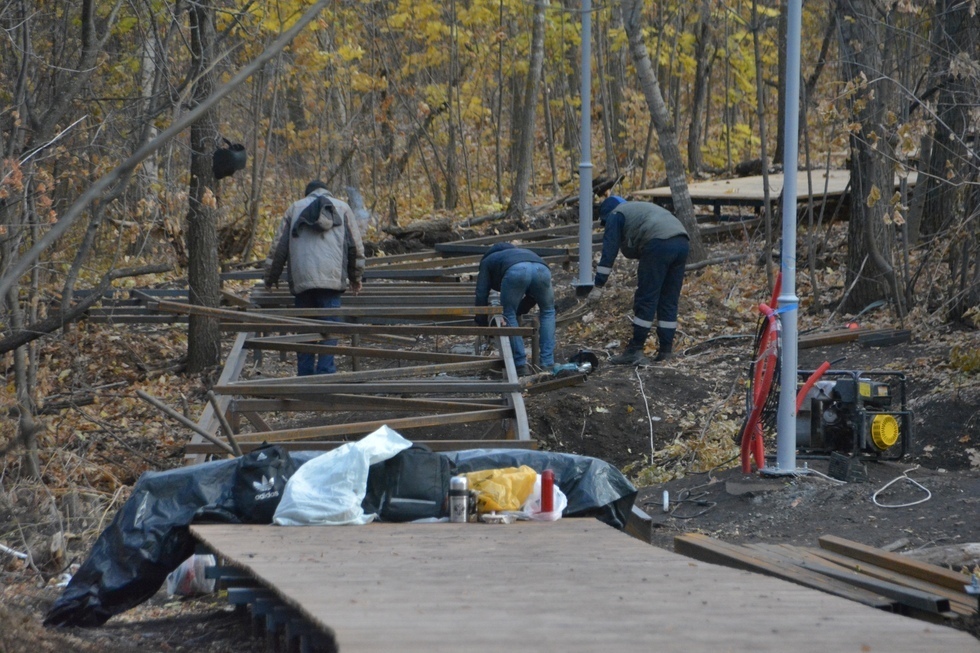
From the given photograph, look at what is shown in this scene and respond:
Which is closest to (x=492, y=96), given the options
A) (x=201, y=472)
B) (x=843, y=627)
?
(x=201, y=472)

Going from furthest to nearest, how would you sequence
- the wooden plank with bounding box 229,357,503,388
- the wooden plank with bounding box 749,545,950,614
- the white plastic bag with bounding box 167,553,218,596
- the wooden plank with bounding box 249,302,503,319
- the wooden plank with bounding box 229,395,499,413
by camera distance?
the wooden plank with bounding box 249,302,503,319, the wooden plank with bounding box 229,357,503,388, the wooden plank with bounding box 229,395,499,413, the white plastic bag with bounding box 167,553,218,596, the wooden plank with bounding box 749,545,950,614

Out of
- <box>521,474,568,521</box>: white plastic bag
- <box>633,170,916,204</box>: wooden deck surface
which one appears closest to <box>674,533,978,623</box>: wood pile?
<box>521,474,568,521</box>: white plastic bag

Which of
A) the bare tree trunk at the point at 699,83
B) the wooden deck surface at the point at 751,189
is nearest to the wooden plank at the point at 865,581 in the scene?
the wooden deck surface at the point at 751,189

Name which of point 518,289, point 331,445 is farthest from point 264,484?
point 518,289

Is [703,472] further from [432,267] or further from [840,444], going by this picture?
[432,267]

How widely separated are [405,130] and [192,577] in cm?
2095

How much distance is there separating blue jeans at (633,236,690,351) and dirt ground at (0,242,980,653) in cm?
52

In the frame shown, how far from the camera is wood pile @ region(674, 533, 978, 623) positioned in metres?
4.86

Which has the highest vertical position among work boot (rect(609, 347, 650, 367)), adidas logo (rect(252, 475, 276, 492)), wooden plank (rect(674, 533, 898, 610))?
adidas logo (rect(252, 475, 276, 492))

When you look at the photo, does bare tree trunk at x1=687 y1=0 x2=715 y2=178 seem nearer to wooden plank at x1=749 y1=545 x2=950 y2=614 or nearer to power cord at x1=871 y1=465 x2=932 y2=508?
power cord at x1=871 y1=465 x2=932 y2=508

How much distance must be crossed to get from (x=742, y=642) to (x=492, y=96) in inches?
987

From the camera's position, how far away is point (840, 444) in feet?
25.9

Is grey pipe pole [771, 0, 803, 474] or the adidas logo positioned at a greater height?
grey pipe pole [771, 0, 803, 474]

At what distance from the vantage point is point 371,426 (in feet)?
27.8
